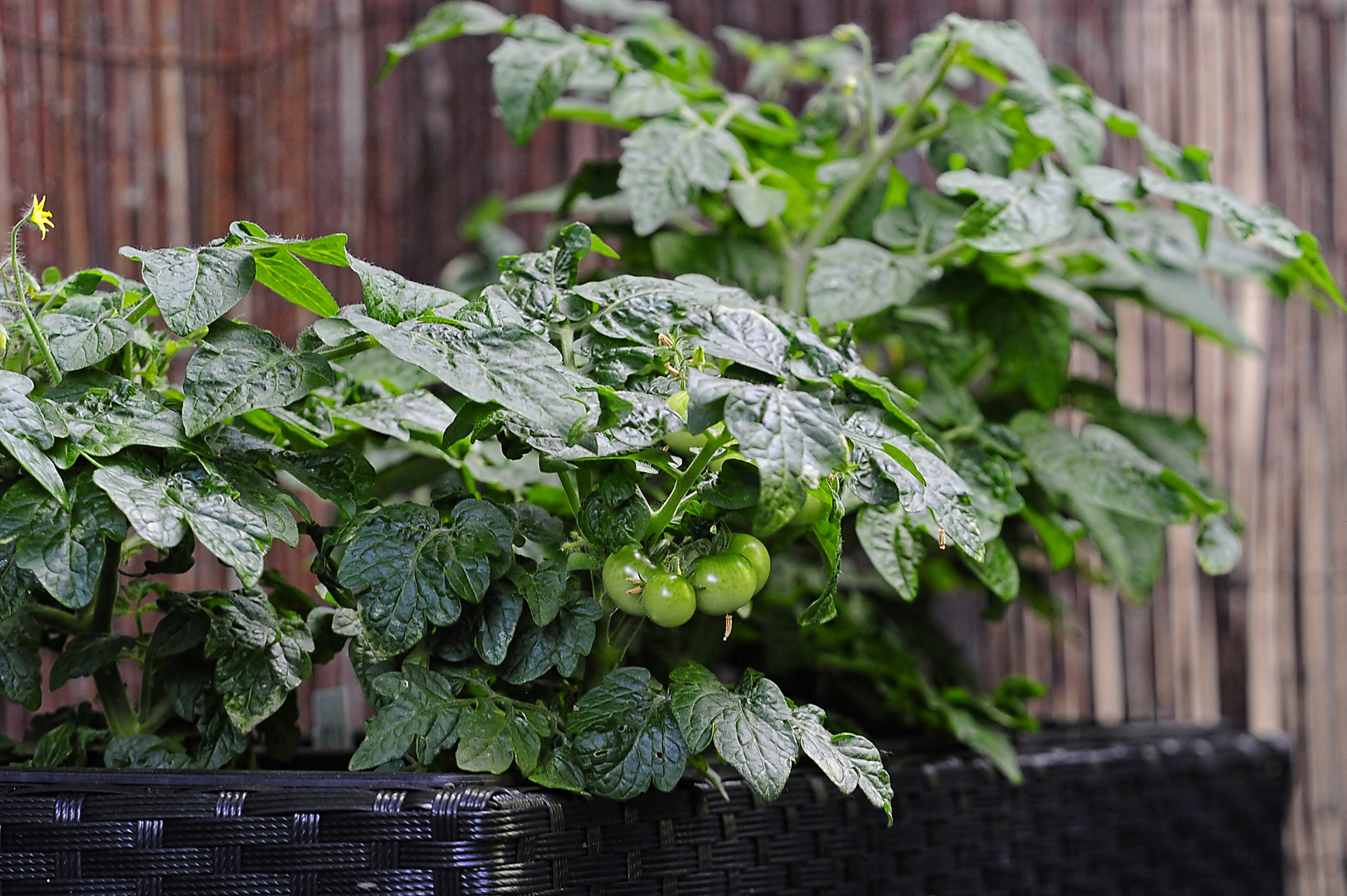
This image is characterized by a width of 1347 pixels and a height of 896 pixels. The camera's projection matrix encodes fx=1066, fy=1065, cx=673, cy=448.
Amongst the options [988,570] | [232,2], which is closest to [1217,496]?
[988,570]

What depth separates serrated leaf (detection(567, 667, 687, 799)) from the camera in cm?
54

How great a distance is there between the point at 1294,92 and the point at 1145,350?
1.33 ft

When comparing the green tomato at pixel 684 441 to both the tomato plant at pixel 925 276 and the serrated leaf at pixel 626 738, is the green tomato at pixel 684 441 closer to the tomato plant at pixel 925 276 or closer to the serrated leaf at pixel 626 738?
the tomato plant at pixel 925 276

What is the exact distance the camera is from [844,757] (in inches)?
21.7

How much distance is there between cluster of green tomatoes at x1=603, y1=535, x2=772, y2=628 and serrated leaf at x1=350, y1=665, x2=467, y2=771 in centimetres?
11

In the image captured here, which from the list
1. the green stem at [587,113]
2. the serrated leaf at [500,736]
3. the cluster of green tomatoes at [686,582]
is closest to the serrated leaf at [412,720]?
the serrated leaf at [500,736]

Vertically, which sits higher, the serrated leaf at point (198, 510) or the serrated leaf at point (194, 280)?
the serrated leaf at point (194, 280)

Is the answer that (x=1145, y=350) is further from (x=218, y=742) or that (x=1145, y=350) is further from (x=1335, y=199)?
(x=218, y=742)

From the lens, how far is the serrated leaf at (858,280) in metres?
0.78

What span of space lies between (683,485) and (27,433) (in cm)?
31

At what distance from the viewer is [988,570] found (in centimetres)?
72

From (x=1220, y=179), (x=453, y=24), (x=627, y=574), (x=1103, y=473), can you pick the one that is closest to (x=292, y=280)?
(x=627, y=574)

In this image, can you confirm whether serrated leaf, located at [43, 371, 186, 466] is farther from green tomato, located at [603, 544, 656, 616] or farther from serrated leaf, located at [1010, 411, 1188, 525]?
serrated leaf, located at [1010, 411, 1188, 525]

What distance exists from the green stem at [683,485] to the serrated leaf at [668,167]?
0.30 metres
